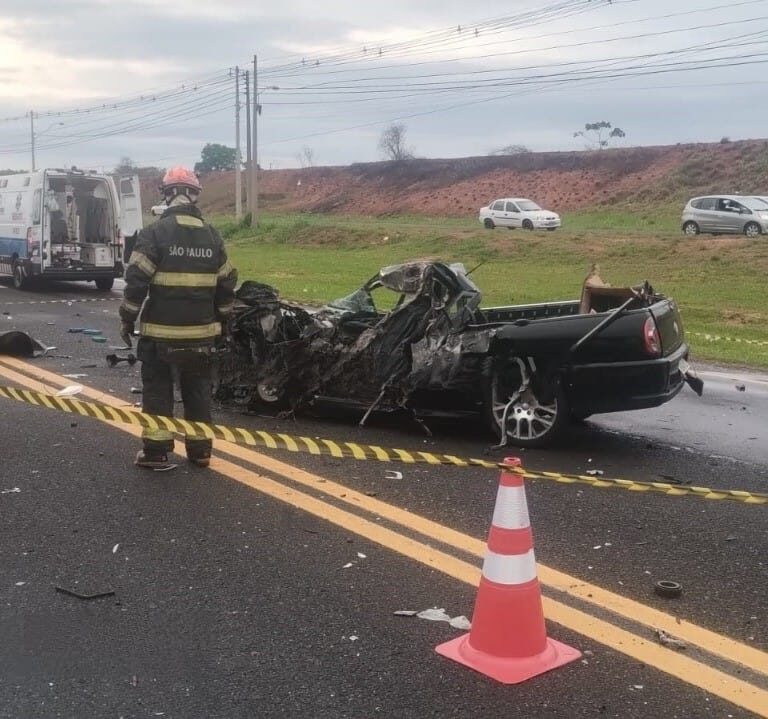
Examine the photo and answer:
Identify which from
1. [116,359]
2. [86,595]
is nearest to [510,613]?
[86,595]

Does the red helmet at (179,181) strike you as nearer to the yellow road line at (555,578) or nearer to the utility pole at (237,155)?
the yellow road line at (555,578)

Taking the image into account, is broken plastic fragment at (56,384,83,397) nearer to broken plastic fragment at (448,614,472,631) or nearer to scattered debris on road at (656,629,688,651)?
broken plastic fragment at (448,614,472,631)

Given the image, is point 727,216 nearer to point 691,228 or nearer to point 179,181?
point 691,228

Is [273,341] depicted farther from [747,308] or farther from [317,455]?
[747,308]

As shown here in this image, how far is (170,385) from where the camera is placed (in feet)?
20.2

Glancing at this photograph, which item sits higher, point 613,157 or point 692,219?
point 613,157

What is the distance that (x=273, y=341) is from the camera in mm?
7523

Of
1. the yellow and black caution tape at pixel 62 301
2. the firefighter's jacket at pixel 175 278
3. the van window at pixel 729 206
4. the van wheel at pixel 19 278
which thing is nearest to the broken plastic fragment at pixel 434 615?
the firefighter's jacket at pixel 175 278

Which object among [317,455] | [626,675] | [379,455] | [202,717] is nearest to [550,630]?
[626,675]

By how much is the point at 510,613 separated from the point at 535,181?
6913cm

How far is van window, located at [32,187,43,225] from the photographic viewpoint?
18.0 meters

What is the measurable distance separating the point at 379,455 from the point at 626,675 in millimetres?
2372

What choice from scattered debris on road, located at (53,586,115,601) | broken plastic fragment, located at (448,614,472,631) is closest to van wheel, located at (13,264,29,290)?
scattered debris on road, located at (53,586,115,601)

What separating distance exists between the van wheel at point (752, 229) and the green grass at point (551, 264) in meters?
2.84
